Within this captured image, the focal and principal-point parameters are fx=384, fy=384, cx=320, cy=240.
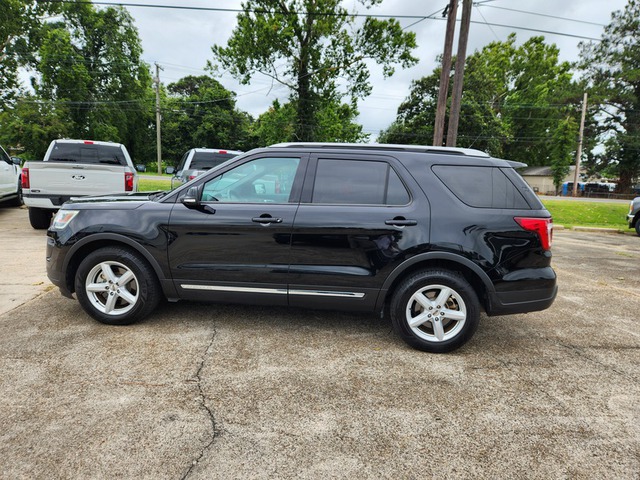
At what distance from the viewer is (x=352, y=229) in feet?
10.9

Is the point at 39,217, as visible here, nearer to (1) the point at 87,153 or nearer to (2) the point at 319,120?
(1) the point at 87,153

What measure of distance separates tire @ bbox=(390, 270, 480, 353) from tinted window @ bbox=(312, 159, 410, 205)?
75cm

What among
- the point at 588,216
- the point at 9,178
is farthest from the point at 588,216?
the point at 9,178

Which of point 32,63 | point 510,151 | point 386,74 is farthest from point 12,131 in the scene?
point 510,151

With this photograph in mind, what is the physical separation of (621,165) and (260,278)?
50375 millimetres

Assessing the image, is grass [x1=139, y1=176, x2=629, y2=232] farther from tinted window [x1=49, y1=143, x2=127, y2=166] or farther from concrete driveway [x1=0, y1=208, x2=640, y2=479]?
concrete driveway [x1=0, y1=208, x2=640, y2=479]

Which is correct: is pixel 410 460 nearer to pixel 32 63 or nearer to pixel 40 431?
pixel 40 431

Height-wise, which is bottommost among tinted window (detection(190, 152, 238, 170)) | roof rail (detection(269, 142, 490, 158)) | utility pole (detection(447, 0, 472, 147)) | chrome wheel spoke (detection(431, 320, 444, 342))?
chrome wheel spoke (detection(431, 320, 444, 342))

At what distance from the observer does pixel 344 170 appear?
3.53 m

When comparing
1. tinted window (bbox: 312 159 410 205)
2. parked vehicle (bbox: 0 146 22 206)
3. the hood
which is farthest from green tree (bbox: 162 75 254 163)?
tinted window (bbox: 312 159 410 205)

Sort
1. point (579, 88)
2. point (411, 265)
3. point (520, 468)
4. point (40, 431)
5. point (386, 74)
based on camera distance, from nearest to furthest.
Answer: point (520, 468), point (40, 431), point (411, 265), point (386, 74), point (579, 88)

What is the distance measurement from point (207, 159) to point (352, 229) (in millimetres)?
7927

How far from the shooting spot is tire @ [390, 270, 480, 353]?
10.7 feet

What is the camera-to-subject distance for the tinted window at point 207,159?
1006cm
